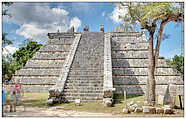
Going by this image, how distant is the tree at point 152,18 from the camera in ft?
22.5

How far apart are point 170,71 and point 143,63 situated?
1.74 m

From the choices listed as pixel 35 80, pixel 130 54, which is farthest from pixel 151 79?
pixel 35 80

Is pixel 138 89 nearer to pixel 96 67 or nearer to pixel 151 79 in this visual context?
pixel 96 67

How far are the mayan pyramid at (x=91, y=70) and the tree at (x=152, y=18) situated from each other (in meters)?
1.93

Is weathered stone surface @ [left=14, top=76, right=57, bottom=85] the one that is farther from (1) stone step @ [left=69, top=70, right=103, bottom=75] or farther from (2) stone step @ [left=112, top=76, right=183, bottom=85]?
(2) stone step @ [left=112, top=76, right=183, bottom=85]

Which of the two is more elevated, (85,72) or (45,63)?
(45,63)

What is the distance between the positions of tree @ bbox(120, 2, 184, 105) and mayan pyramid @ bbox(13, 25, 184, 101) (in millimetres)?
1926

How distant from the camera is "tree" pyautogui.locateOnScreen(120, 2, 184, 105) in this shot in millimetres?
6867

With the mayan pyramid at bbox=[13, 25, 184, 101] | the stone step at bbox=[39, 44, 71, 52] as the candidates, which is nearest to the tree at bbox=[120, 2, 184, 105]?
the mayan pyramid at bbox=[13, 25, 184, 101]

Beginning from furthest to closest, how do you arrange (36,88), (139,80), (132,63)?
(132,63) → (139,80) → (36,88)

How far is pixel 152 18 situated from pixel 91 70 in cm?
545

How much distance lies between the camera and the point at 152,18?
7.46 m

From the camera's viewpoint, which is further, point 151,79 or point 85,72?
point 85,72

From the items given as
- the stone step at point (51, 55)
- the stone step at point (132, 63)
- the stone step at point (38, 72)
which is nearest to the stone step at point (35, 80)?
the stone step at point (38, 72)
